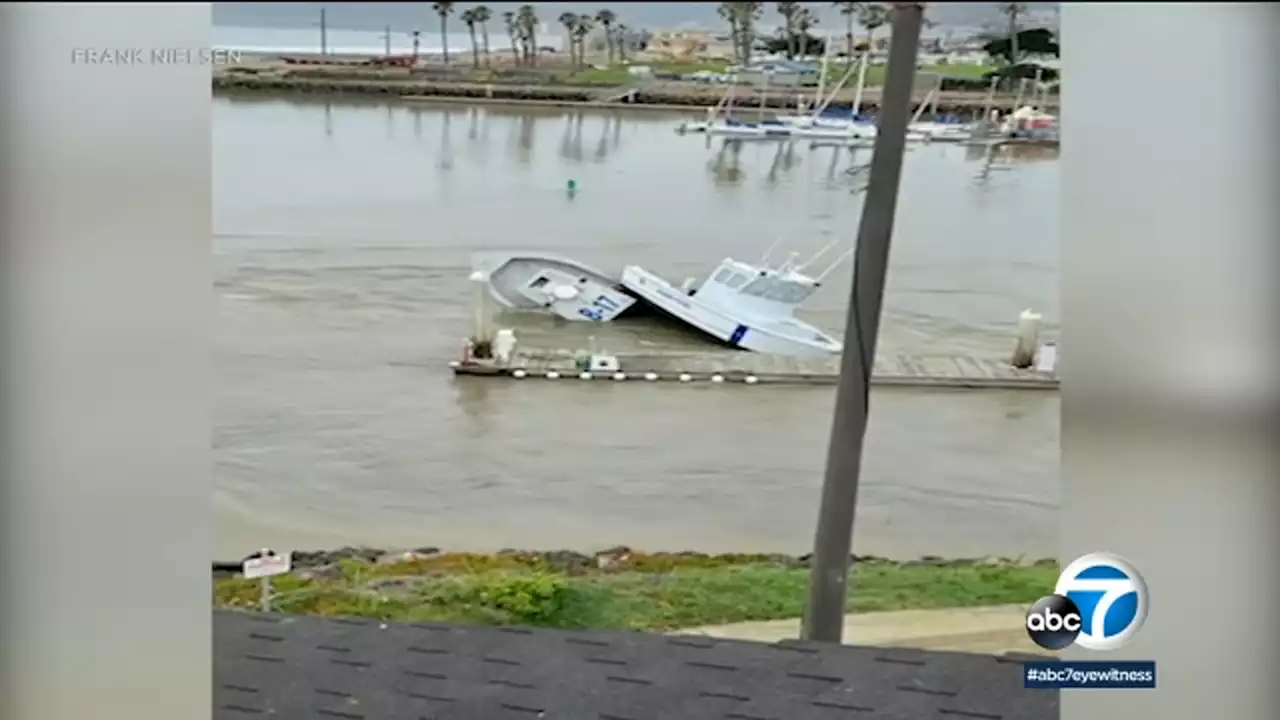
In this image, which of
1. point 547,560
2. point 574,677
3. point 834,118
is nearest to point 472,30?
point 834,118

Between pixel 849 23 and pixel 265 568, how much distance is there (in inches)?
41.6

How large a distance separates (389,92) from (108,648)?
0.82 m

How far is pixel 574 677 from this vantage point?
1698 mm

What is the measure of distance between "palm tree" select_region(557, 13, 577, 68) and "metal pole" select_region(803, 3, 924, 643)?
409mm

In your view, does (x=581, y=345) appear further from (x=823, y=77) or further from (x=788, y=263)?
(x=823, y=77)

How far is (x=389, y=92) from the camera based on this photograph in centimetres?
187

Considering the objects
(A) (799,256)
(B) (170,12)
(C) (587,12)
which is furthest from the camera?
(A) (799,256)

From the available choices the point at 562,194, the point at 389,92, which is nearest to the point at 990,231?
the point at 562,194

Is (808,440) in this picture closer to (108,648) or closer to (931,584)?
(931,584)

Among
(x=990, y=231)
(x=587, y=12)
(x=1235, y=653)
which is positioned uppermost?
(x=587, y=12)

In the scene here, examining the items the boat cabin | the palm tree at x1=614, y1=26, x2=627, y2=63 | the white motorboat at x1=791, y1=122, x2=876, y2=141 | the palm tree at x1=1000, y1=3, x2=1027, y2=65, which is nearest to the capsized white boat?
the boat cabin

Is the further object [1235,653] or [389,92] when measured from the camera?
[389,92]

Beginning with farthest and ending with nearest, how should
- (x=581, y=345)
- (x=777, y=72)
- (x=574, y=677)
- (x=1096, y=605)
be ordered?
(x=581, y=345)
(x=777, y=72)
(x=574, y=677)
(x=1096, y=605)

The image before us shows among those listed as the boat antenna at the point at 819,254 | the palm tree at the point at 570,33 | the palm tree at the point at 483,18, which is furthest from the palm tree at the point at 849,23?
the palm tree at the point at 483,18
